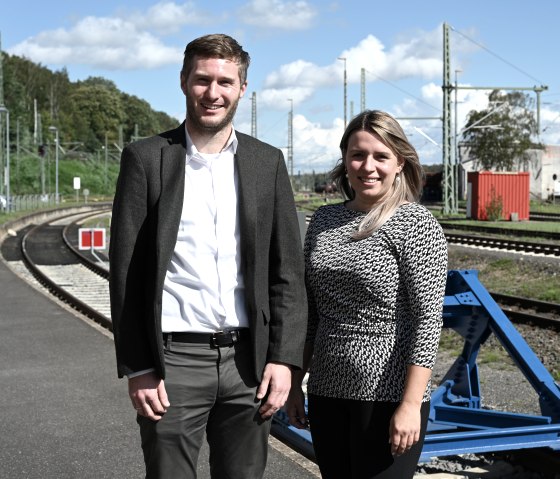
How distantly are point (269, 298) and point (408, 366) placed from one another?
0.53m

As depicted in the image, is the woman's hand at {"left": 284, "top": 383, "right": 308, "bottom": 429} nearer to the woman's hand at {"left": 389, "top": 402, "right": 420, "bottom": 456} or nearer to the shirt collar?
the woman's hand at {"left": 389, "top": 402, "right": 420, "bottom": 456}

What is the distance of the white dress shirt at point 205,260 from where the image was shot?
308cm

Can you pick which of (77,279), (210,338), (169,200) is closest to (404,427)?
(210,338)

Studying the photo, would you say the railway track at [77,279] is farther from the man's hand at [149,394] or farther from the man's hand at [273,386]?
the man's hand at [149,394]

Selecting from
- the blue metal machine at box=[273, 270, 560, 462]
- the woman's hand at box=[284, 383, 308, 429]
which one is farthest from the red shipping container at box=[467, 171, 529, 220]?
the woman's hand at box=[284, 383, 308, 429]

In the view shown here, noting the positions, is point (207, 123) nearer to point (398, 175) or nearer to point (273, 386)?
point (398, 175)

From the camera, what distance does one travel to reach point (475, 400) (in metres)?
5.95

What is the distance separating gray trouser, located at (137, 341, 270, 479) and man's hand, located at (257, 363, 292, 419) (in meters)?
0.04

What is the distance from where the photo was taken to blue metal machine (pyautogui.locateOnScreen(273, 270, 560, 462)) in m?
4.83

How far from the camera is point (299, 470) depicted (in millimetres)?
5414

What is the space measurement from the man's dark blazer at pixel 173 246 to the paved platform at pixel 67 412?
2381mm

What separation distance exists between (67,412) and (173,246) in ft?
14.5

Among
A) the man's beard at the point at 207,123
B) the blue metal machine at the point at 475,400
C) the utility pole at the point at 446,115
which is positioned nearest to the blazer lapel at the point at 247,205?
the man's beard at the point at 207,123

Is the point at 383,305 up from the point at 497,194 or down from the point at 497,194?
down
